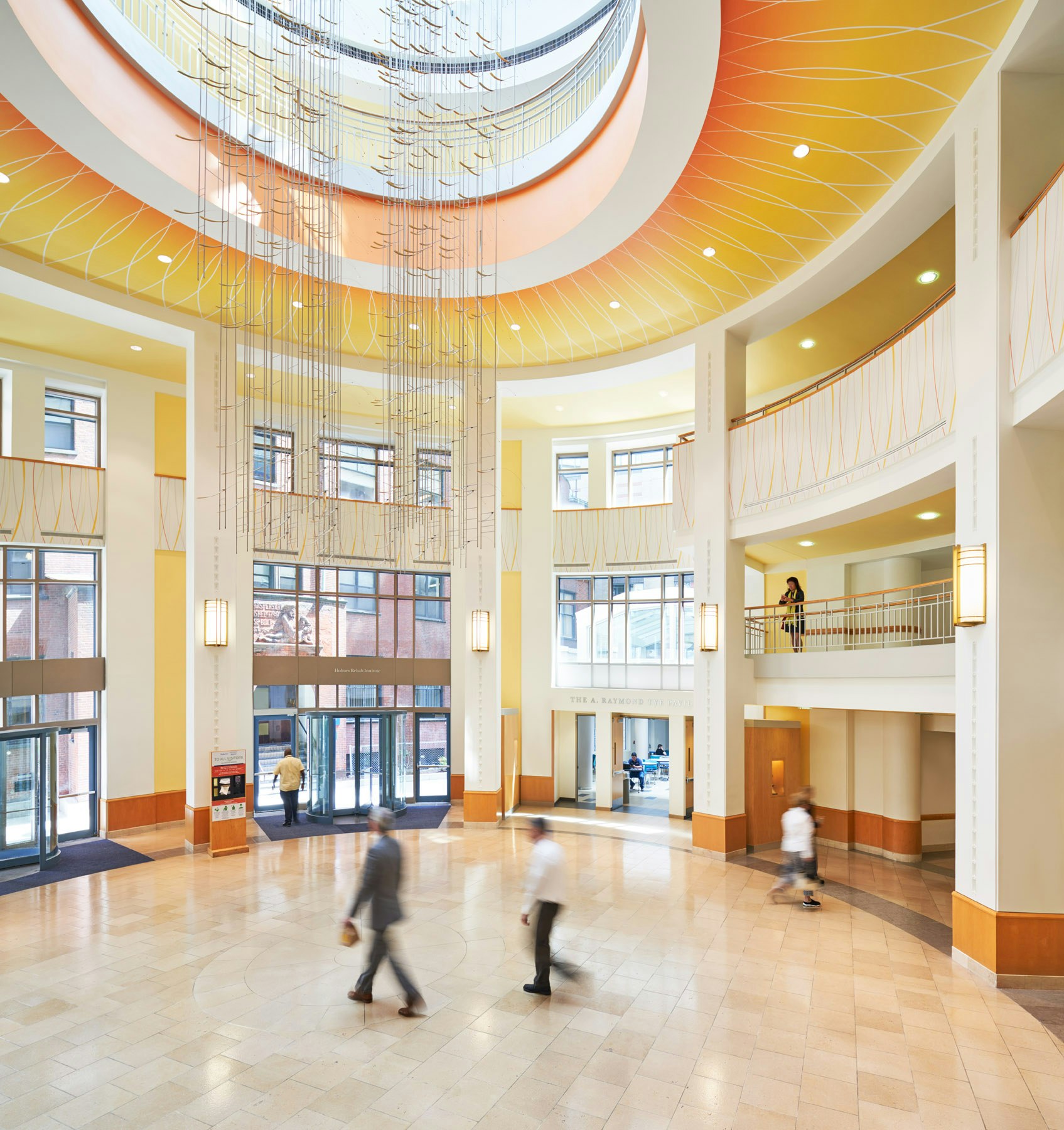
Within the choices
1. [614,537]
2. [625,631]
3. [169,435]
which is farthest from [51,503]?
[625,631]

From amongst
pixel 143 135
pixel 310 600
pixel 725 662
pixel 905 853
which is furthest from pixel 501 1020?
pixel 310 600

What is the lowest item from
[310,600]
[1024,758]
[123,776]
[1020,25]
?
[123,776]

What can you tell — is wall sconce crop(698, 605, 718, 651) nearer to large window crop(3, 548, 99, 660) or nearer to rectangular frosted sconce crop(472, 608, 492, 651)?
rectangular frosted sconce crop(472, 608, 492, 651)

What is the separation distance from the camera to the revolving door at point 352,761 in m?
14.8

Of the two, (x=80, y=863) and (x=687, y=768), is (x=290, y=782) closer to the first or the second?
(x=80, y=863)

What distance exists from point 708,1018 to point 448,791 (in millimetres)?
10876

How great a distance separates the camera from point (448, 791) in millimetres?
16422

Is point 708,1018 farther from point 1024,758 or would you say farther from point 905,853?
point 905,853

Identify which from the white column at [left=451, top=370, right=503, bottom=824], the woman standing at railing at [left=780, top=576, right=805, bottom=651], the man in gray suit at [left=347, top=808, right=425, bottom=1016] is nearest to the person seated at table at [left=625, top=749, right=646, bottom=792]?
the white column at [left=451, top=370, right=503, bottom=824]

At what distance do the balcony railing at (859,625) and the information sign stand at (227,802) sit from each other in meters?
8.18

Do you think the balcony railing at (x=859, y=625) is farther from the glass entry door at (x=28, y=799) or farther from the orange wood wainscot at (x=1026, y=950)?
the glass entry door at (x=28, y=799)

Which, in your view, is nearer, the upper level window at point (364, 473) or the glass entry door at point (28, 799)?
the glass entry door at point (28, 799)

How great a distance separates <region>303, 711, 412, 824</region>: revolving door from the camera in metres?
14.8

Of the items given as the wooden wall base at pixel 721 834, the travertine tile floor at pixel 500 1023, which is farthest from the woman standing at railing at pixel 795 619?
the travertine tile floor at pixel 500 1023
